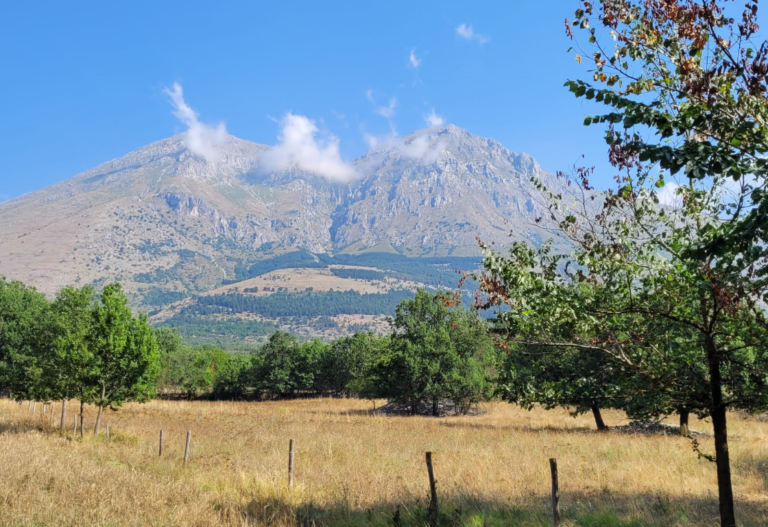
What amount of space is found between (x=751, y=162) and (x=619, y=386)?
4336 millimetres

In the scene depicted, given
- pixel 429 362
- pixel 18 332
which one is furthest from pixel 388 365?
pixel 18 332

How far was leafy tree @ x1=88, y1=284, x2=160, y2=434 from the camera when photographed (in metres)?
23.0

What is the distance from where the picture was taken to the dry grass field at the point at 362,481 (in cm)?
1015

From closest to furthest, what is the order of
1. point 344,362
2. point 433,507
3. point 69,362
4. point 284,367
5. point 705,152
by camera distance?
point 705,152, point 433,507, point 69,362, point 344,362, point 284,367

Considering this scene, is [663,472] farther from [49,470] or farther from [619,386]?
[49,470]

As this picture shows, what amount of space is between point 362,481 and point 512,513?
16.5 ft

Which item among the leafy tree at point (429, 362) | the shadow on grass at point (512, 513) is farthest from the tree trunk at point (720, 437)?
the leafy tree at point (429, 362)

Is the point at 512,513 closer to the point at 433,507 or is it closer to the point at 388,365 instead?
the point at 433,507

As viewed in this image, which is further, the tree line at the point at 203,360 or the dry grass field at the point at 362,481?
the tree line at the point at 203,360

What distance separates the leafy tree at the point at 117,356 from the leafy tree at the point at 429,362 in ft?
74.4

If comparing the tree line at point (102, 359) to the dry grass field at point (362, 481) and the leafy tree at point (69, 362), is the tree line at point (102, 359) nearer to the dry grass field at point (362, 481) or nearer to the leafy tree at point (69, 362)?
the leafy tree at point (69, 362)

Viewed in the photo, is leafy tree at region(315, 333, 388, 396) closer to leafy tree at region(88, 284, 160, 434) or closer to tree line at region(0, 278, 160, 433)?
tree line at region(0, 278, 160, 433)

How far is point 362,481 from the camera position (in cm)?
1430

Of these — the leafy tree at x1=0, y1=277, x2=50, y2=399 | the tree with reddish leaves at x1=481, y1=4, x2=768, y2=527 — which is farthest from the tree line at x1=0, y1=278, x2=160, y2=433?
the tree with reddish leaves at x1=481, y1=4, x2=768, y2=527
